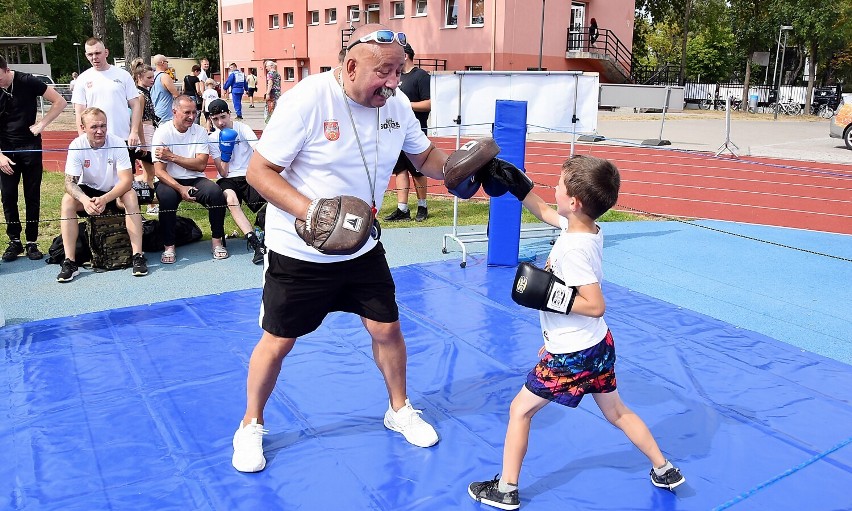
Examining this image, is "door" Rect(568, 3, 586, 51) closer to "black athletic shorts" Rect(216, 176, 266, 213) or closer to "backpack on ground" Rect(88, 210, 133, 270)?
"black athletic shorts" Rect(216, 176, 266, 213)

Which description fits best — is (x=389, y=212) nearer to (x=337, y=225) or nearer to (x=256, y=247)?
(x=256, y=247)

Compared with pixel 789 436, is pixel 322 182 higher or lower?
higher

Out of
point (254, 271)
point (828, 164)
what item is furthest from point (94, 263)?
point (828, 164)

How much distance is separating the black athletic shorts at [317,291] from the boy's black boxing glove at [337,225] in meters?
0.39

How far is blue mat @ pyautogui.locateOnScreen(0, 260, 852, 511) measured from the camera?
105 inches

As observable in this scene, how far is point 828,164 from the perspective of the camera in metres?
11.9

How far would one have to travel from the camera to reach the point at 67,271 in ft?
17.8

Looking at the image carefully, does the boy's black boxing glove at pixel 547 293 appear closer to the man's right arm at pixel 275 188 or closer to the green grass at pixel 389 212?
the man's right arm at pixel 275 188

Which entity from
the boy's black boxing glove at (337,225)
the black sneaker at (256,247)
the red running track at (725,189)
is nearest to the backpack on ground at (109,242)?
the black sneaker at (256,247)

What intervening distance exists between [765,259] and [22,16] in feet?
179

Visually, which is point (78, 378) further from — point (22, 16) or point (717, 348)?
point (22, 16)

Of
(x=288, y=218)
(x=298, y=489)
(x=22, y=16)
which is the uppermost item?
(x=22, y=16)

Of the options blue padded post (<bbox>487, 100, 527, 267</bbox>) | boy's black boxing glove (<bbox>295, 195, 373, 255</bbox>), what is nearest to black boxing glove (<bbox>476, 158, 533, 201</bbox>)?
boy's black boxing glove (<bbox>295, 195, 373, 255</bbox>)

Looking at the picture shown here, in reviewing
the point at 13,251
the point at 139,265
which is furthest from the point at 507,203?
the point at 13,251
